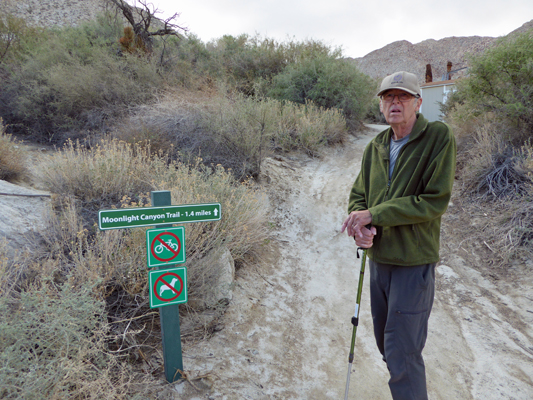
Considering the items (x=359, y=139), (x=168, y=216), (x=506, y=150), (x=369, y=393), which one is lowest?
(x=369, y=393)

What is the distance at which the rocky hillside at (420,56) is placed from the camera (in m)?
57.2

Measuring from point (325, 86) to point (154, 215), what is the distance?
11060 millimetres

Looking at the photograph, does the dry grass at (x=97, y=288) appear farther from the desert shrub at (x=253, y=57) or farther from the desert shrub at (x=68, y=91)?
the desert shrub at (x=253, y=57)

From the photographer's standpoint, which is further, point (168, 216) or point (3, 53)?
point (3, 53)

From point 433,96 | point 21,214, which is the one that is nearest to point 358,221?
point 21,214

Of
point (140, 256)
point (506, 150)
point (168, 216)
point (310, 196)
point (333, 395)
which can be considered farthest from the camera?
point (310, 196)

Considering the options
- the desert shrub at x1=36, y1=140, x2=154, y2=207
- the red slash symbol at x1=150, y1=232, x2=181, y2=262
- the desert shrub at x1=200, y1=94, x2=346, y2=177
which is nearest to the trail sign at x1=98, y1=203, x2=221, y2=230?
the red slash symbol at x1=150, y1=232, x2=181, y2=262

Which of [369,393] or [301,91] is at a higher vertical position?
[301,91]

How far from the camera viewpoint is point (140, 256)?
308 cm

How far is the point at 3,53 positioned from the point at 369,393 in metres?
14.4

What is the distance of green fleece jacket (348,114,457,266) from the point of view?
1961 mm

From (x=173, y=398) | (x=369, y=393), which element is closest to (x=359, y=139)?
(x=369, y=393)

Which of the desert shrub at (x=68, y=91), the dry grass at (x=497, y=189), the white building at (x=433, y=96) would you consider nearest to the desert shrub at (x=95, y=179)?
the desert shrub at (x=68, y=91)

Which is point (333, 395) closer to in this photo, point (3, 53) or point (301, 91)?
point (301, 91)
